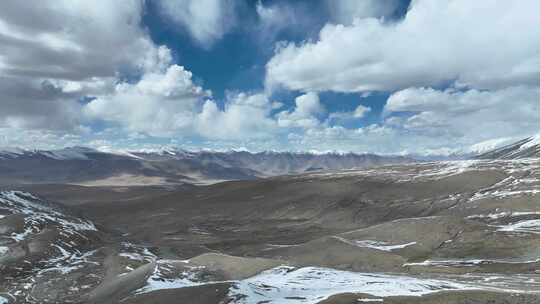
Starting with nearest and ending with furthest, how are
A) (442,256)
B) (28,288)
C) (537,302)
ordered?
1. (537,302)
2. (28,288)
3. (442,256)

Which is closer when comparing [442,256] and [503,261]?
[503,261]

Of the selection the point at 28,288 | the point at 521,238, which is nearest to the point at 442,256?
the point at 521,238

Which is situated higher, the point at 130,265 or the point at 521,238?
the point at 521,238

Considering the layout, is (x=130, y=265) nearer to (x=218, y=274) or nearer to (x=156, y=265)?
(x=156, y=265)

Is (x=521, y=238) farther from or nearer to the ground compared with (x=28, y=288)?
farther from the ground

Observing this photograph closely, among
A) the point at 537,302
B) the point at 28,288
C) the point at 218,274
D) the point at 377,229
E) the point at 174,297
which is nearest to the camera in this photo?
the point at 537,302

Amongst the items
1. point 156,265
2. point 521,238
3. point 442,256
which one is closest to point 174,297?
point 156,265

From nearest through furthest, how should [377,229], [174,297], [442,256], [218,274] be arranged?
[174,297] → [218,274] → [442,256] → [377,229]

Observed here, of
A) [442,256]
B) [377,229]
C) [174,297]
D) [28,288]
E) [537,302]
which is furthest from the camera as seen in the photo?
[377,229]

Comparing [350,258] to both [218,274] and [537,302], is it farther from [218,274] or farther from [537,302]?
[537,302]
